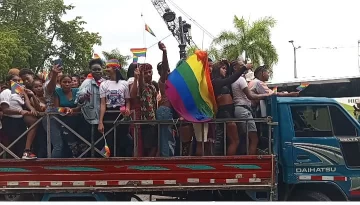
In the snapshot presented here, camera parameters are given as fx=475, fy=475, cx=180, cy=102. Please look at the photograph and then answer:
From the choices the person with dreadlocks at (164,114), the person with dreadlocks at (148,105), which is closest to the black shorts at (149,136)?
the person with dreadlocks at (148,105)

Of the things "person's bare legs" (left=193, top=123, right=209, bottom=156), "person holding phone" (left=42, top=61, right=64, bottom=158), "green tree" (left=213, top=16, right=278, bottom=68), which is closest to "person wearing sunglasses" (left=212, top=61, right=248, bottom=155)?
"person's bare legs" (left=193, top=123, right=209, bottom=156)

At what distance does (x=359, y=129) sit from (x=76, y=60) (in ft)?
96.3

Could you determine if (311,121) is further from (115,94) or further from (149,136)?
(115,94)

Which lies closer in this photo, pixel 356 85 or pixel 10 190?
pixel 10 190

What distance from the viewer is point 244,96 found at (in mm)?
6297

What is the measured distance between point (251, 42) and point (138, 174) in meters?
19.9

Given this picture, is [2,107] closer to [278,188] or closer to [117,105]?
[117,105]

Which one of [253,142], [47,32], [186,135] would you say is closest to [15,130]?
[186,135]

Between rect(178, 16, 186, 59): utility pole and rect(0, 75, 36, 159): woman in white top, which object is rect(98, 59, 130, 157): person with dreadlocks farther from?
rect(178, 16, 186, 59): utility pole

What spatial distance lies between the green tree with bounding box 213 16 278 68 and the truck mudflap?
18.6 m

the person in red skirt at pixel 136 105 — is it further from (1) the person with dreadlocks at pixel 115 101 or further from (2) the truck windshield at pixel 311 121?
(2) the truck windshield at pixel 311 121

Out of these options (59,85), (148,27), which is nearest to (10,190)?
(59,85)

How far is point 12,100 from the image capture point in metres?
6.34

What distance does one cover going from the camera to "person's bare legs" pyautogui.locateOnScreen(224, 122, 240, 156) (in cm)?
608
